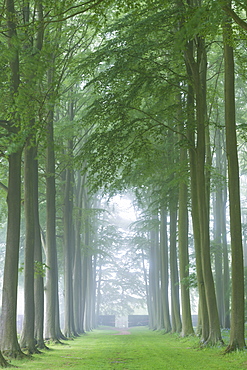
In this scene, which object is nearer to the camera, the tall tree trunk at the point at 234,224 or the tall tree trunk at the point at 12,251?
the tall tree trunk at the point at 234,224

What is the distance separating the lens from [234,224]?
34.0ft

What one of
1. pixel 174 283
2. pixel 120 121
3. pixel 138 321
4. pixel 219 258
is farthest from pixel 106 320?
pixel 120 121

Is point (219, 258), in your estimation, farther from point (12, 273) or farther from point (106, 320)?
point (106, 320)

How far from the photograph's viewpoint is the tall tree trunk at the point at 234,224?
32.3 feet

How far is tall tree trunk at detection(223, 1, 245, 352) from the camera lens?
9.84 m

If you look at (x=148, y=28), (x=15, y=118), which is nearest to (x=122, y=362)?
(x=15, y=118)

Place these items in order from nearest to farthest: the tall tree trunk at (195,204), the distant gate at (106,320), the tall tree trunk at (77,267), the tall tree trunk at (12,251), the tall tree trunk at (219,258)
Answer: the tall tree trunk at (12,251), the tall tree trunk at (195,204), the tall tree trunk at (219,258), the tall tree trunk at (77,267), the distant gate at (106,320)

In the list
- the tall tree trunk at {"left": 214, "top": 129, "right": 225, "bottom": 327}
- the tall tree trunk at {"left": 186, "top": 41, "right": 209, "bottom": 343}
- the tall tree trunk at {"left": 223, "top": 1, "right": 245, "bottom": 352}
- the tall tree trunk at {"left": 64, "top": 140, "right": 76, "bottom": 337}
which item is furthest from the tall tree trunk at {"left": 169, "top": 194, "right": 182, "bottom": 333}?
the tall tree trunk at {"left": 223, "top": 1, "right": 245, "bottom": 352}

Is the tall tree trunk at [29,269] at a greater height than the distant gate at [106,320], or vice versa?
the tall tree trunk at [29,269]

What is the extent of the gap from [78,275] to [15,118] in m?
17.0

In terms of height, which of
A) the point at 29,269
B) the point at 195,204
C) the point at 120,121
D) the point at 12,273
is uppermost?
the point at 120,121

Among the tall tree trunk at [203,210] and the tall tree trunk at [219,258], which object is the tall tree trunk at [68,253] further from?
the tall tree trunk at [203,210]

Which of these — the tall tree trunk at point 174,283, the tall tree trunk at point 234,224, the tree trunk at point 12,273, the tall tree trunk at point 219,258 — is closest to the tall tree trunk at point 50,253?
the tall tree trunk at point 174,283

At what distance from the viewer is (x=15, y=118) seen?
1090 centimetres
